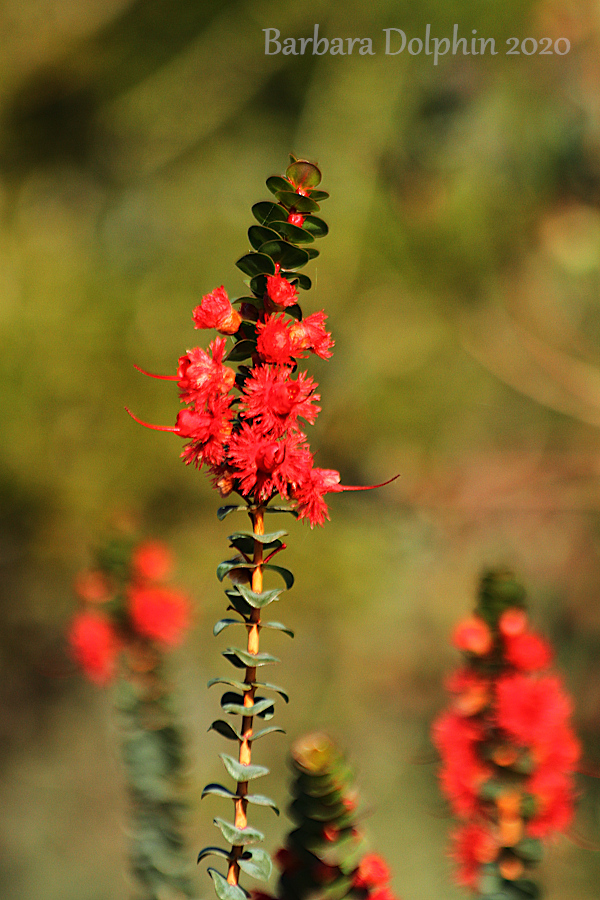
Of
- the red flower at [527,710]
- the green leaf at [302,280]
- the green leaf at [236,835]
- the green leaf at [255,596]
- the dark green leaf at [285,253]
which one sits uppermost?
the dark green leaf at [285,253]

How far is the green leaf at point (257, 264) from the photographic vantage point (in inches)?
7.7

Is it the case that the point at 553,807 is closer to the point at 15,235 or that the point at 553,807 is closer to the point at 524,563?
the point at 524,563

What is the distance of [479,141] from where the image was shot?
0.65 metres

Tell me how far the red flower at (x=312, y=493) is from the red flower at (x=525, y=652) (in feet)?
0.48

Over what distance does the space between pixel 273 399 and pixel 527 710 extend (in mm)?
188

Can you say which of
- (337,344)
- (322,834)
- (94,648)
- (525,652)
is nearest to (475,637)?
(525,652)

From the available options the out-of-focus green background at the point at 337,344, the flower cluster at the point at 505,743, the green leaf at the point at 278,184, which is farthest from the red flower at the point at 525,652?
the out-of-focus green background at the point at 337,344

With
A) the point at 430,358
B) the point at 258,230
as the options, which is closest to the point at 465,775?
the point at 258,230

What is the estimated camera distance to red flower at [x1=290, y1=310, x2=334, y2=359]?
20 cm

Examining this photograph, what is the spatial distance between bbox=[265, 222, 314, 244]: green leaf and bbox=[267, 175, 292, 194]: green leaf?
10 mm

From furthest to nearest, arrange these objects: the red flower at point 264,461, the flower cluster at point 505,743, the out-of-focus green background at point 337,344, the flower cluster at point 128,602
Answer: the out-of-focus green background at point 337,344 < the flower cluster at point 128,602 < the flower cluster at point 505,743 < the red flower at point 264,461

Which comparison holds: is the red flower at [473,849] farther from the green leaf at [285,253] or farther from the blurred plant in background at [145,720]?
the green leaf at [285,253]

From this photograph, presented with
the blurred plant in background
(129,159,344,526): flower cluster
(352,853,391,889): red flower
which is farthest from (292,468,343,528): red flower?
the blurred plant in background

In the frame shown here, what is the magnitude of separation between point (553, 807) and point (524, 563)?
1.13 ft
